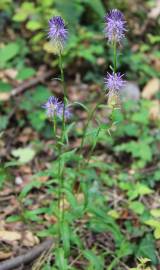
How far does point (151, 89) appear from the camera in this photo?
3771 millimetres

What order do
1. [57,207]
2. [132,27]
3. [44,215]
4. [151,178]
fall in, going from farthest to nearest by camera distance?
1. [132,27]
2. [151,178]
3. [44,215]
4. [57,207]

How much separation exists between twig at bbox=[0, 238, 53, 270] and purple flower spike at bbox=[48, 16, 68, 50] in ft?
3.59

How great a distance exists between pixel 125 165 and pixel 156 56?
1.20m

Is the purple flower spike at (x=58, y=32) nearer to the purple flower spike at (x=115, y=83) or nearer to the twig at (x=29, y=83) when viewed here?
the purple flower spike at (x=115, y=83)

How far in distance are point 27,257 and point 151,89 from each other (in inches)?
72.9

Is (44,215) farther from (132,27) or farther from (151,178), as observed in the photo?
(132,27)

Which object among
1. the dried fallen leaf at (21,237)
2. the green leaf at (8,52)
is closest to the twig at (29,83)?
the green leaf at (8,52)

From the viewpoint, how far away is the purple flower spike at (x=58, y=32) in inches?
75.5

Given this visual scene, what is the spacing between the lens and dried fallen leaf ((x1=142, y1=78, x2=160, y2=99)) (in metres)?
3.74

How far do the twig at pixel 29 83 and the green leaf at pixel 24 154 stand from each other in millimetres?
579

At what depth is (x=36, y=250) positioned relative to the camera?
248 cm

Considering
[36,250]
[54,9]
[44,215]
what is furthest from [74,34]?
[36,250]

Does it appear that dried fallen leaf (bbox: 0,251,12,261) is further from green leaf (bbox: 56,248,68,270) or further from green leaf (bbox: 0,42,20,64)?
green leaf (bbox: 0,42,20,64)

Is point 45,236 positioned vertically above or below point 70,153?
below
